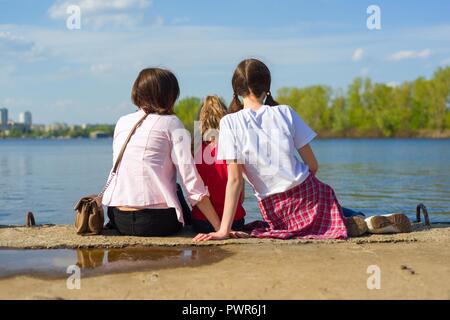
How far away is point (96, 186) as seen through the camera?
19281mm

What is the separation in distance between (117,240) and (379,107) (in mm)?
83539

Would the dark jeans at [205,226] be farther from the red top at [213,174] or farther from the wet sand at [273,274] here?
the wet sand at [273,274]

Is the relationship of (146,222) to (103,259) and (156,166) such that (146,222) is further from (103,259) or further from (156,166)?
(103,259)

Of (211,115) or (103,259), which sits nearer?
(103,259)

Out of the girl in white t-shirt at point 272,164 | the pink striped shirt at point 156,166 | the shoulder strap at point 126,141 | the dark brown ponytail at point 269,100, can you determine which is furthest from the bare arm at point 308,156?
the shoulder strap at point 126,141

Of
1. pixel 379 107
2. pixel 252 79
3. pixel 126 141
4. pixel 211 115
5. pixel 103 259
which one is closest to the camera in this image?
pixel 103 259

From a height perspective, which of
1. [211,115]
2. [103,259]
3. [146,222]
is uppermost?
[211,115]

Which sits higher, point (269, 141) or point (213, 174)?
point (269, 141)

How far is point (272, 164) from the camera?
5.25 meters

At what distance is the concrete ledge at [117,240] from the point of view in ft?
16.8

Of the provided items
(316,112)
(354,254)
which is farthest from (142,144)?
(316,112)

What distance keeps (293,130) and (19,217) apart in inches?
353

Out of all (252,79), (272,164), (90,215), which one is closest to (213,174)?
(272,164)

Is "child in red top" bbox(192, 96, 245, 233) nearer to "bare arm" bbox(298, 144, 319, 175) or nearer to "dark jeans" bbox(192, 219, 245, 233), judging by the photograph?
"dark jeans" bbox(192, 219, 245, 233)
